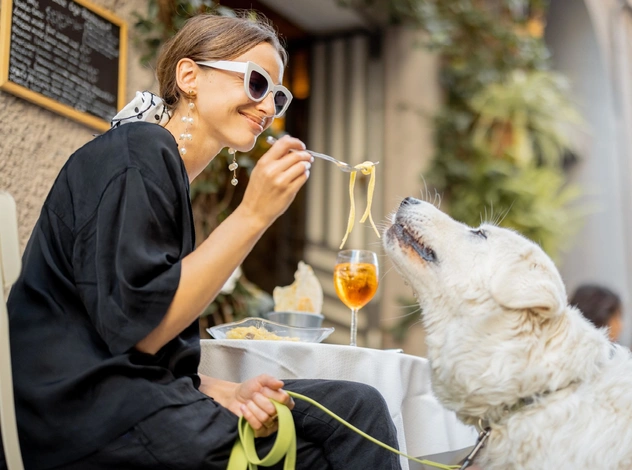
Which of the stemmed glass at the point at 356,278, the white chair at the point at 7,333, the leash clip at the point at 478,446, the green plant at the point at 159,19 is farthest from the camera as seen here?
the green plant at the point at 159,19

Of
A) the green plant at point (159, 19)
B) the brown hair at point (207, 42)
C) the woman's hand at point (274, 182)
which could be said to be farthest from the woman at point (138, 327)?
the green plant at point (159, 19)

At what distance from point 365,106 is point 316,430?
15.6 feet

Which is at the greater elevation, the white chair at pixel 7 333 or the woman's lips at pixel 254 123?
the woman's lips at pixel 254 123

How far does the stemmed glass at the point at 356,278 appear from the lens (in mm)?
2271

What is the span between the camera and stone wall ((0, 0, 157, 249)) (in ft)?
9.39

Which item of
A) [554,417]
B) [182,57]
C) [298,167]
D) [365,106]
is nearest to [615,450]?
[554,417]

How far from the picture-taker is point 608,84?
8.40 meters

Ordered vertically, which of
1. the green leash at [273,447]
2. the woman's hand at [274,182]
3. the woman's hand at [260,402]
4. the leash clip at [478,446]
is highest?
the woman's hand at [274,182]

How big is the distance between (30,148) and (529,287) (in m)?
2.32

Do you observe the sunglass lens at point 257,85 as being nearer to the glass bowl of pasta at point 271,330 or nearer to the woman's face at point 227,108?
the woman's face at point 227,108

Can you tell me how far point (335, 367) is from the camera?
1.95 m

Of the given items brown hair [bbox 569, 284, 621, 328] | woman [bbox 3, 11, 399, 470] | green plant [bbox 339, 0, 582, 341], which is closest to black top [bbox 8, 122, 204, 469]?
woman [bbox 3, 11, 399, 470]

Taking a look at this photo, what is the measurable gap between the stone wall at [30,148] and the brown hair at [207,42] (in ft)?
3.97

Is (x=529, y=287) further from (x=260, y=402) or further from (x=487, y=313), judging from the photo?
(x=260, y=402)
